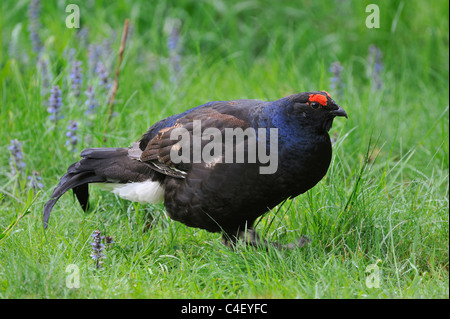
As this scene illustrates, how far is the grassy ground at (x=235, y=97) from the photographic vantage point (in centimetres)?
350

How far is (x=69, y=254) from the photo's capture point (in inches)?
147

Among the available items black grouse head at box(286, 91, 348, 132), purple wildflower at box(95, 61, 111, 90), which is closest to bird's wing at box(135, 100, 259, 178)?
black grouse head at box(286, 91, 348, 132)

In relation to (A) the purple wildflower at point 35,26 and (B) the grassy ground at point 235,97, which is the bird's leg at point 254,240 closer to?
(B) the grassy ground at point 235,97

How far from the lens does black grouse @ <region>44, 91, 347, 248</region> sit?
3457mm

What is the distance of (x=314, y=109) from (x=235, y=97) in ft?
7.08

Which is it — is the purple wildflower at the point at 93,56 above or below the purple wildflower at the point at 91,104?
above

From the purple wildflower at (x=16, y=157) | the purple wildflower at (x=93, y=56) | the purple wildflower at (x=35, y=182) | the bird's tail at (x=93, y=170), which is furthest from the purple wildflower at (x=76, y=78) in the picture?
the bird's tail at (x=93, y=170)

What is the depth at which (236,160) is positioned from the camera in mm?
3475

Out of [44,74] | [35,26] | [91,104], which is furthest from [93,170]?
[35,26]

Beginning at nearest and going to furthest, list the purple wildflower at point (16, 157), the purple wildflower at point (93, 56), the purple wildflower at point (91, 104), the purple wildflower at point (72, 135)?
the purple wildflower at point (16, 157) < the purple wildflower at point (72, 135) < the purple wildflower at point (91, 104) < the purple wildflower at point (93, 56)

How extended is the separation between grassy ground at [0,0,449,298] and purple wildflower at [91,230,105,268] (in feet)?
0.22

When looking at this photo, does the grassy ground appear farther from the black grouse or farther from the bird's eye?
the bird's eye

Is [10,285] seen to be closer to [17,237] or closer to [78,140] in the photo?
[17,237]
